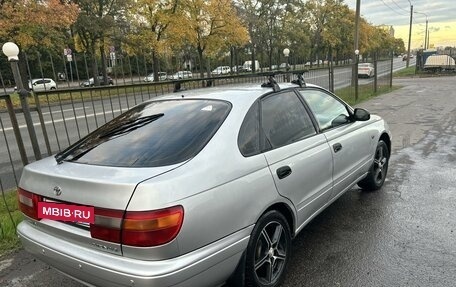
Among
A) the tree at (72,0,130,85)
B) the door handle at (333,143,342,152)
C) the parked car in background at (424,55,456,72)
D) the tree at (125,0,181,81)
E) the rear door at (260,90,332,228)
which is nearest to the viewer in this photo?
the rear door at (260,90,332,228)

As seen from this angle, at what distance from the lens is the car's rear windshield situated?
96.8 inches

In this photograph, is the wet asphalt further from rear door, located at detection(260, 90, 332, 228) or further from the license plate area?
the license plate area

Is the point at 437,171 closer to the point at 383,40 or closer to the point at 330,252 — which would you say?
the point at 330,252

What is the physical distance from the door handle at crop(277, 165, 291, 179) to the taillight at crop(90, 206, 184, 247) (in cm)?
96

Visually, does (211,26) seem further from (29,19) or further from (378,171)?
(378,171)

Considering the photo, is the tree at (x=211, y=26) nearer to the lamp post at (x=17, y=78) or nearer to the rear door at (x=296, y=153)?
the lamp post at (x=17, y=78)

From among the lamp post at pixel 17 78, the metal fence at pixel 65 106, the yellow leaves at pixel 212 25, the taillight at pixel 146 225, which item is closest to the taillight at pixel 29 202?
the taillight at pixel 146 225

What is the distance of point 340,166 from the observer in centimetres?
371

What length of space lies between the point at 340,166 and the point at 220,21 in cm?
2689

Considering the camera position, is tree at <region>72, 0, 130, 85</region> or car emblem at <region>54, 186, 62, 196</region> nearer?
car emblem at <region>54, 186, 62, 196</region>

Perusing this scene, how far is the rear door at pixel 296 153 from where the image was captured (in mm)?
2877

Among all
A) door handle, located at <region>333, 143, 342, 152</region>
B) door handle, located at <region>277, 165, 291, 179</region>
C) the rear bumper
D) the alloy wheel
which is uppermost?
door handle, located at <region>277, 165, 291, 179</region>

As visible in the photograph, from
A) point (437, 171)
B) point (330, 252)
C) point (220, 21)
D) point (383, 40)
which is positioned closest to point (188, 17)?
point (220, 21)

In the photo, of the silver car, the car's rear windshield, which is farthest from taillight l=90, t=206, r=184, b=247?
the car's rear windshield
